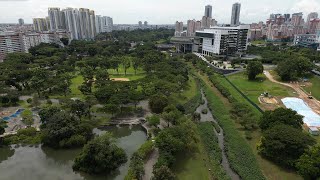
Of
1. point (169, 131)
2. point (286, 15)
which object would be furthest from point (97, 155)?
point (286, 15)

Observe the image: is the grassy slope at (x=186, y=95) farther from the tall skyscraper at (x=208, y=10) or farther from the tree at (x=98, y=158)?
A: the tall skyscraper at (x=208, y=10)

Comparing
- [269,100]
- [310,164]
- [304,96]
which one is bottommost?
[269,100]

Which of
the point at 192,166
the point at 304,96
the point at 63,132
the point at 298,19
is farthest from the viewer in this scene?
the point at 298,19

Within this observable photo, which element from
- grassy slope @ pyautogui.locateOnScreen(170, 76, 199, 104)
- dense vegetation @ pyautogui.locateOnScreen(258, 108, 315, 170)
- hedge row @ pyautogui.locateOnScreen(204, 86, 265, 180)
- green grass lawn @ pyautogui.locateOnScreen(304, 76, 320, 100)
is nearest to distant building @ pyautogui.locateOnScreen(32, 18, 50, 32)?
grassy slope @ pyautogui.locateOnScreen(170, 76, 199, 104)

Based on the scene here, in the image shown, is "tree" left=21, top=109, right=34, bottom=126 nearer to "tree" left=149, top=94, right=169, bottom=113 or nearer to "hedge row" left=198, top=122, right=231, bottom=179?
"tree" left=149, top=94, right=169, bottom=113

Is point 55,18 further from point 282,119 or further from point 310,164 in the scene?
point 310,164

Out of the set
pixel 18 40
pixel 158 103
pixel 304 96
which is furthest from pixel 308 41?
pixel 18 40
